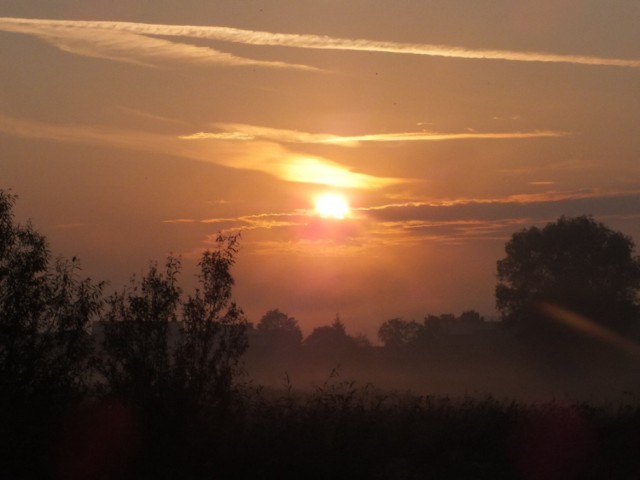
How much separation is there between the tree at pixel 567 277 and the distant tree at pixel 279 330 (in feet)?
64.2

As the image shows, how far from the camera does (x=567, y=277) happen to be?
7431 cm

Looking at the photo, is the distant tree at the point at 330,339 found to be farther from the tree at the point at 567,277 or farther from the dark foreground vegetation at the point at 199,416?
the dark foreground vegetation at the point at 199,416

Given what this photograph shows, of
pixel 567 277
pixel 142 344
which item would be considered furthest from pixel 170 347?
pixel 567 277

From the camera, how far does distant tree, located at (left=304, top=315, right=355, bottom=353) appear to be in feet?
267

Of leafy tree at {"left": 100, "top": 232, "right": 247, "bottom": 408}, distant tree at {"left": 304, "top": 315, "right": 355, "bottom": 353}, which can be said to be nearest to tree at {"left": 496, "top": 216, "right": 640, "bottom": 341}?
distant tree at {"left": 304, "top": 315, "right": 355, "bottom": 353}

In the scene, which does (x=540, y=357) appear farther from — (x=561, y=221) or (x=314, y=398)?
(x=314, y=398)

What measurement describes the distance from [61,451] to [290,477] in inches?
185

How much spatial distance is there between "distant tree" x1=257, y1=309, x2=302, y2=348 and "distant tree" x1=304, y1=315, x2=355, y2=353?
1427 millimetres

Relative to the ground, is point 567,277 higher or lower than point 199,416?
higher

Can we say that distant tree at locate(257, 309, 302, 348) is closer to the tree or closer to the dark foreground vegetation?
the tree

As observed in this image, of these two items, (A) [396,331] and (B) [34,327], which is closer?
(B) [34,327]

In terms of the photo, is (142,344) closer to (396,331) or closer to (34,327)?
(34,327)

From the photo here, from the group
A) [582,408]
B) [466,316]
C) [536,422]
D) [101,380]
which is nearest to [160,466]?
[101,380]

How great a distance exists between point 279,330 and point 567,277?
27.8m
